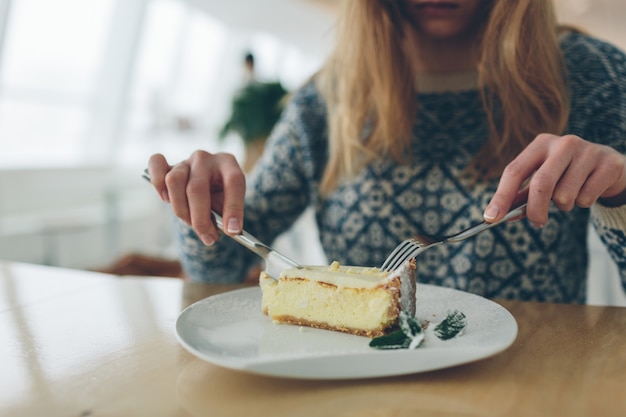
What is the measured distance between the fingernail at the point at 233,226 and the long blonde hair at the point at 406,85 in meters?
0.43

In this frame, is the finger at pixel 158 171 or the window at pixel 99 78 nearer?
the finger at pixel 158 171

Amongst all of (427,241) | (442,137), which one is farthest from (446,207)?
(427,241)

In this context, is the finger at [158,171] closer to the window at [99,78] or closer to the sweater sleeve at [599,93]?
the sweater sleeve at [599,93]

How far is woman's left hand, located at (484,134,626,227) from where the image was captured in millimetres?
638

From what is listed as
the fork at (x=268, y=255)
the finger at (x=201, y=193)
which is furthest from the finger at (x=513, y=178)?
the finger at (x=201, y=193)

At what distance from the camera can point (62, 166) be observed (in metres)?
4.34

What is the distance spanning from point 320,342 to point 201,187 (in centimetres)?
27

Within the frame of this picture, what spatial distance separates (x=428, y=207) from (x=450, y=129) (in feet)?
0.53

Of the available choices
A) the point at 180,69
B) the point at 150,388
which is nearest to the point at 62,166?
the point at 180,69

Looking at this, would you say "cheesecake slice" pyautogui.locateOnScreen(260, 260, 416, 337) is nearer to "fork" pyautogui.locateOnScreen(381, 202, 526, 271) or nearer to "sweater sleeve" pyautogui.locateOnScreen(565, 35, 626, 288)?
"fork" pyautogui.locateOnScreen(381, 202, 526, 271)

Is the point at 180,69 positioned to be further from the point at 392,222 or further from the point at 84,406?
the point at 84,406

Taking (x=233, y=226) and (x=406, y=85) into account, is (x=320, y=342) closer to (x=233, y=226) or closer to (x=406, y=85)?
(x=233, y=226)

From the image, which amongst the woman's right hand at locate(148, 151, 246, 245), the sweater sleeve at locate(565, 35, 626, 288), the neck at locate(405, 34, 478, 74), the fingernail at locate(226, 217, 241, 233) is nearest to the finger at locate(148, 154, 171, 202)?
the woman's right hand at locate(148, 151, 246, 245)

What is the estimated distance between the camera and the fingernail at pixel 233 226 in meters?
0.71
